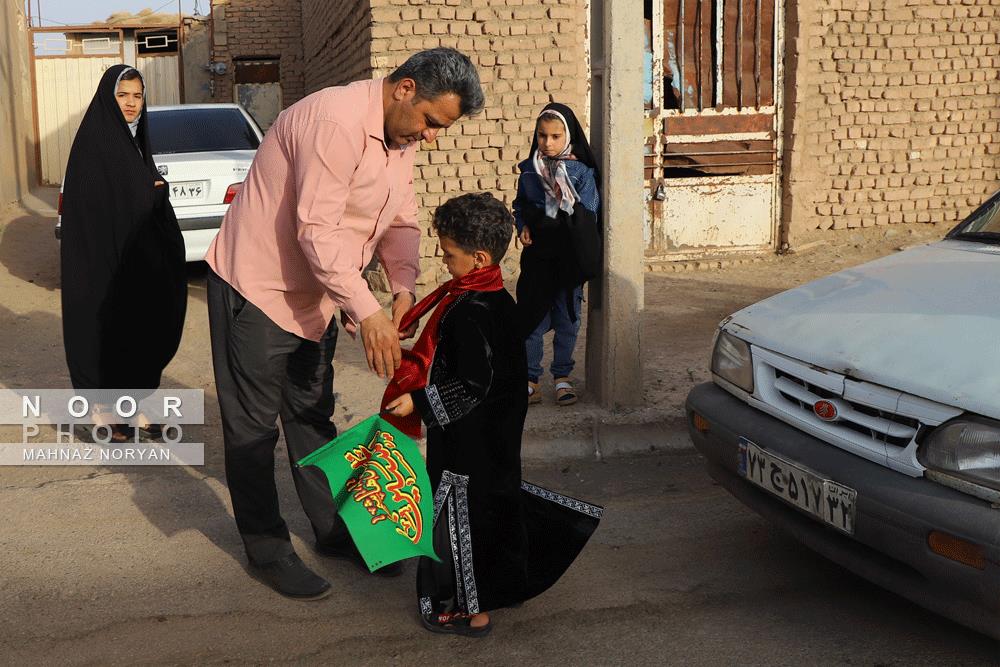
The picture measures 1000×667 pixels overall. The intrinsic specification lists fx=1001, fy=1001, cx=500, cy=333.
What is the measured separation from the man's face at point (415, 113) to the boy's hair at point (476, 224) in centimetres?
22

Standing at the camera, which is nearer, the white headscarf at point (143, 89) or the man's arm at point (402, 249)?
the man's arm at point (402, 249)

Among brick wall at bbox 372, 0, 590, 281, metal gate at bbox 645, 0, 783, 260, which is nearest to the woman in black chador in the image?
brick wall at bbox 372, 0, 590, 281

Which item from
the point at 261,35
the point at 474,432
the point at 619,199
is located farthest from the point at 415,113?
the point at 261,35

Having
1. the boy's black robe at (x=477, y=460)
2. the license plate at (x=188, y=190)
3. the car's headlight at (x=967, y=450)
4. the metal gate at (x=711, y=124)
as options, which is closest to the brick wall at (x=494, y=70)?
the metal gate at (x=711, y=124)

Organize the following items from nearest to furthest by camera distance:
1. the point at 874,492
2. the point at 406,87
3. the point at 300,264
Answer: the point at 874,492 → the point at 406,87 → the point at 300,264

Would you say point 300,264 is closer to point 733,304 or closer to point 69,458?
point 69,458

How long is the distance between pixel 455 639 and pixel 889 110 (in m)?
7.34

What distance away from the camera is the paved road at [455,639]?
2.90m

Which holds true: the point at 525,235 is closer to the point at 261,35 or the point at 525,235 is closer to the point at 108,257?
the point at 108,257

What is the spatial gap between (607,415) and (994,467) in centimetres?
251

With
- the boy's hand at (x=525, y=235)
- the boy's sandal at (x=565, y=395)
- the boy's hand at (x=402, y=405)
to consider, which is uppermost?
the boy's hand at (x=525, y=235)

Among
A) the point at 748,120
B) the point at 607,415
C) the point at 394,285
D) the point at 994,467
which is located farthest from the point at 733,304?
the point at 994,467

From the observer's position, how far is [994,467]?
2.44 metres

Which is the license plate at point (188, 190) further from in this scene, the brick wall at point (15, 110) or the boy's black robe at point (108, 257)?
the brick wall at point (15, 110)
